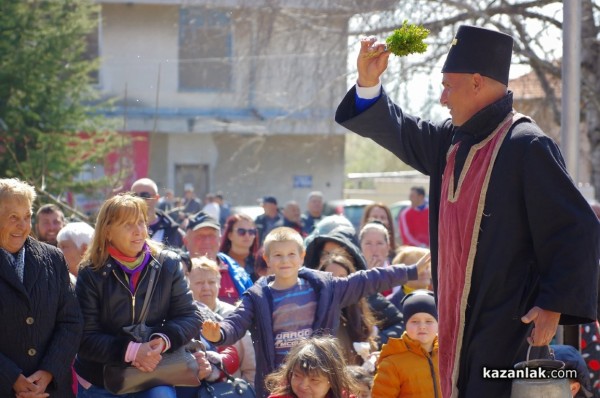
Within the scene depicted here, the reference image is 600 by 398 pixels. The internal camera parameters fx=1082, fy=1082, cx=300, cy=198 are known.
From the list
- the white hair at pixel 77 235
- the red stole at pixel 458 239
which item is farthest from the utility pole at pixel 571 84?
the white hair at pixel 77 235

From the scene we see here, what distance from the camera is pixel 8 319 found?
211 inches

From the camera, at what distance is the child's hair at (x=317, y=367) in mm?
5582

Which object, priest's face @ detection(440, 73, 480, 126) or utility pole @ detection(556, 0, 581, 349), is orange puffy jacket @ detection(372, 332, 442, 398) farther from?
priest's face @ detection(440, 73, 480, 126)

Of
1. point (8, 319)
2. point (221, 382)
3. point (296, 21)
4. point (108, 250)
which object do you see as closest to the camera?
point (8, 319)

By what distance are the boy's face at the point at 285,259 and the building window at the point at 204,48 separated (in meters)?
8.23

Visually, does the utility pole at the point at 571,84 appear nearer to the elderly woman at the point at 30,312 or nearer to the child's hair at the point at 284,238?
the child's hair at the point at 284,238

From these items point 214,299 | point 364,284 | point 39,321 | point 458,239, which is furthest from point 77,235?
point 458,239

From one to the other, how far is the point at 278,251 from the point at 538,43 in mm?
6650

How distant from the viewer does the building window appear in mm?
15297

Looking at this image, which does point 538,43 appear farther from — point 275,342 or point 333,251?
point 275,342

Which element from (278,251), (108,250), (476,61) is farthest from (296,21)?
(476,61)

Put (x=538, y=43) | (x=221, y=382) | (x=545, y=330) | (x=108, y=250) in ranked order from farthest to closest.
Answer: (x=538, y=43) < (x=221, y=382) < (x=108, y=250) < (x=545, y=330)

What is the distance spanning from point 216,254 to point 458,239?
4.54 m

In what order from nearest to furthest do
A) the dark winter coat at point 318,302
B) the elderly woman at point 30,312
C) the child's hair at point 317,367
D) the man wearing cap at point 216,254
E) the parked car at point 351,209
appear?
the elderly woman at point 30,312
the child's hair at point 317,367
the dark winter coat at point 318,302
the man wearing cap at point 216,254
the parked car at point 351,209
